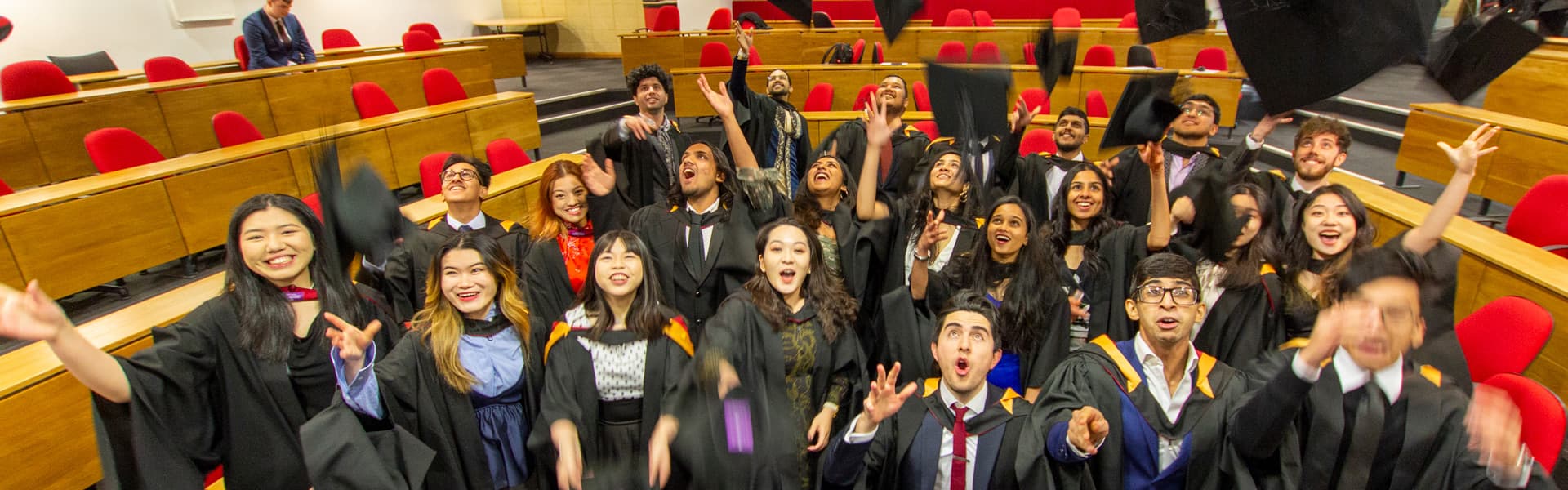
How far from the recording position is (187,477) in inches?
75.8

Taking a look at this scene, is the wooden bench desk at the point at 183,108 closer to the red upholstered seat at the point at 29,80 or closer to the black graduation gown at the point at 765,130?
the red upholstered seat at the point at 29,80

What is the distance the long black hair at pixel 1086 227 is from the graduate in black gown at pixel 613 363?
5.07 feet

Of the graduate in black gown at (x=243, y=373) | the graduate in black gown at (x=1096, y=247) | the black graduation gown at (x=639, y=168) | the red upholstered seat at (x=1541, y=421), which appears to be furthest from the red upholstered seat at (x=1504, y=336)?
the graduate in black gown at (x=243, y=373)

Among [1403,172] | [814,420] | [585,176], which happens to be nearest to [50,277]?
[585,176]

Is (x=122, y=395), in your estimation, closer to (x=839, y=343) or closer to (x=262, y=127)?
(x=839, y=343)

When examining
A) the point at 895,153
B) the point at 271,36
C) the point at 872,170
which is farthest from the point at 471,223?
the point at 271,36

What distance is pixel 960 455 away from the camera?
6.61ft

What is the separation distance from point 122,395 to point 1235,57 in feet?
7.65

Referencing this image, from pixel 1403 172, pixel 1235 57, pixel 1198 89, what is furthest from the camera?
pixel 1198 89

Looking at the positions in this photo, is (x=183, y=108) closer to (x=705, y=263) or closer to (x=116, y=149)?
(x=116, y=149)

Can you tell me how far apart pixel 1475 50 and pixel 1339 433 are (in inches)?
60.0

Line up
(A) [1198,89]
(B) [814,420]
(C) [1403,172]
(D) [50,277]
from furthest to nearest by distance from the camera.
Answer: (A) [1198,89], (C) [1403,172], (D) [50,277], (B) [814,420]

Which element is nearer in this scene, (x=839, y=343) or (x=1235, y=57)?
(x=1235, y=57)

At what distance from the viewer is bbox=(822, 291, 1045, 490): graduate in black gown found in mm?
2014
